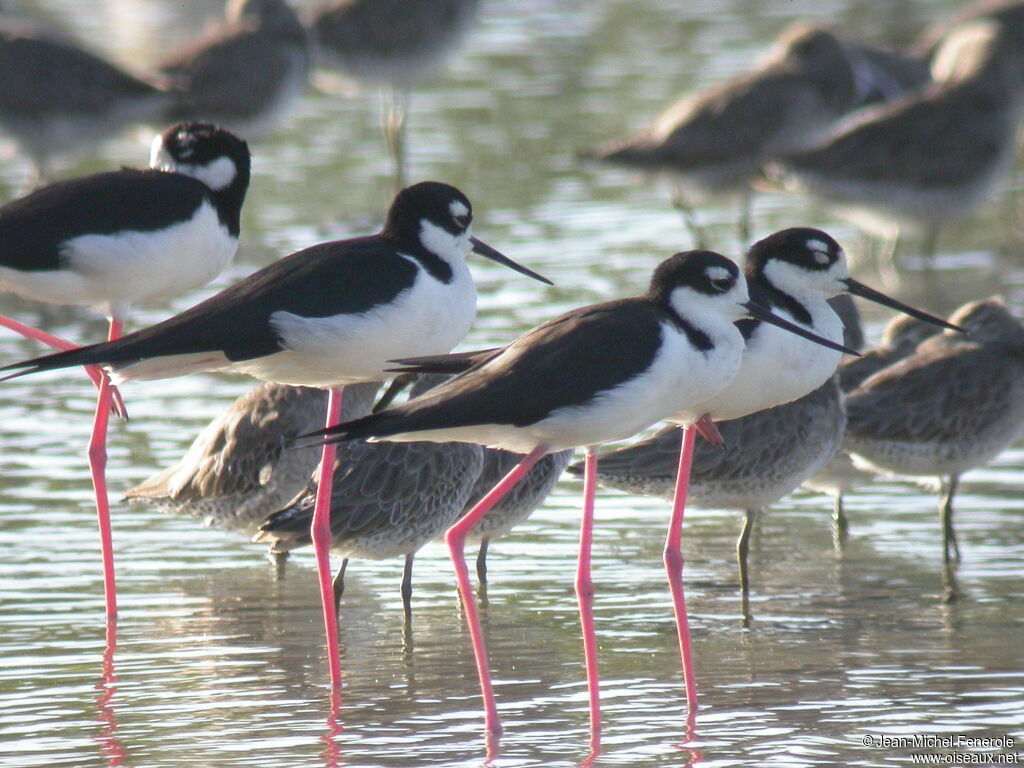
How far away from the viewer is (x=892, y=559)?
29.6 feet

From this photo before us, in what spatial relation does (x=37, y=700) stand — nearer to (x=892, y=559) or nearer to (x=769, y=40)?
(x=892, y=559)

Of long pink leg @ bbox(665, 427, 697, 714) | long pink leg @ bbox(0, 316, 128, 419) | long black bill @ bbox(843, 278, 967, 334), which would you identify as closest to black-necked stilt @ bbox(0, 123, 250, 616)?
long pink leg @ bbox(0, 316, 128, 419)

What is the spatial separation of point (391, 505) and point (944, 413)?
282 centimetres

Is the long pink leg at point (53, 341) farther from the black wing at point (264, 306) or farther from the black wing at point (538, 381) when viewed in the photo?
the black wing at point (538, 381)

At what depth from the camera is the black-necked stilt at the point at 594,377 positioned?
6320 millimetres

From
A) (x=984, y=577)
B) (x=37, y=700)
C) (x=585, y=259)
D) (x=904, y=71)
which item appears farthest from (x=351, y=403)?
(x=904, y=71)

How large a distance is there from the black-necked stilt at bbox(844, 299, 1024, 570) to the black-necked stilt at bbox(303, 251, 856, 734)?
2.44m

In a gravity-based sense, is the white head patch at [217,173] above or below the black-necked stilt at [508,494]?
above

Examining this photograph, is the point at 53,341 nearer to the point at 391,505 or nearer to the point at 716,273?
the point at 391,505

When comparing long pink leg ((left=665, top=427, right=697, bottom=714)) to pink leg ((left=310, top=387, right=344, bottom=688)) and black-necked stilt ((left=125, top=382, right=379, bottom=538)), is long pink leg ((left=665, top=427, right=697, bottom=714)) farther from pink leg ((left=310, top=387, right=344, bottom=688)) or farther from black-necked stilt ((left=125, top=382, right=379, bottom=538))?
black-necked stilt ((left=125, top=382, right=379, bottom=538))

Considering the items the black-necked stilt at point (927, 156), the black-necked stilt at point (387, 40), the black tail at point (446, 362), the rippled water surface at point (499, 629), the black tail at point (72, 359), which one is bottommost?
the rippled water surface at point (499, 629)

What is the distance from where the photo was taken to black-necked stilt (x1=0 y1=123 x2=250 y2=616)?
813cm

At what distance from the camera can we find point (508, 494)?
8195 mm

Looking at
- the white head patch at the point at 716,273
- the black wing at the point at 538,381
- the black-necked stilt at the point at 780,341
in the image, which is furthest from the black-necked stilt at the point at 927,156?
the black wing at the point at 538,381
